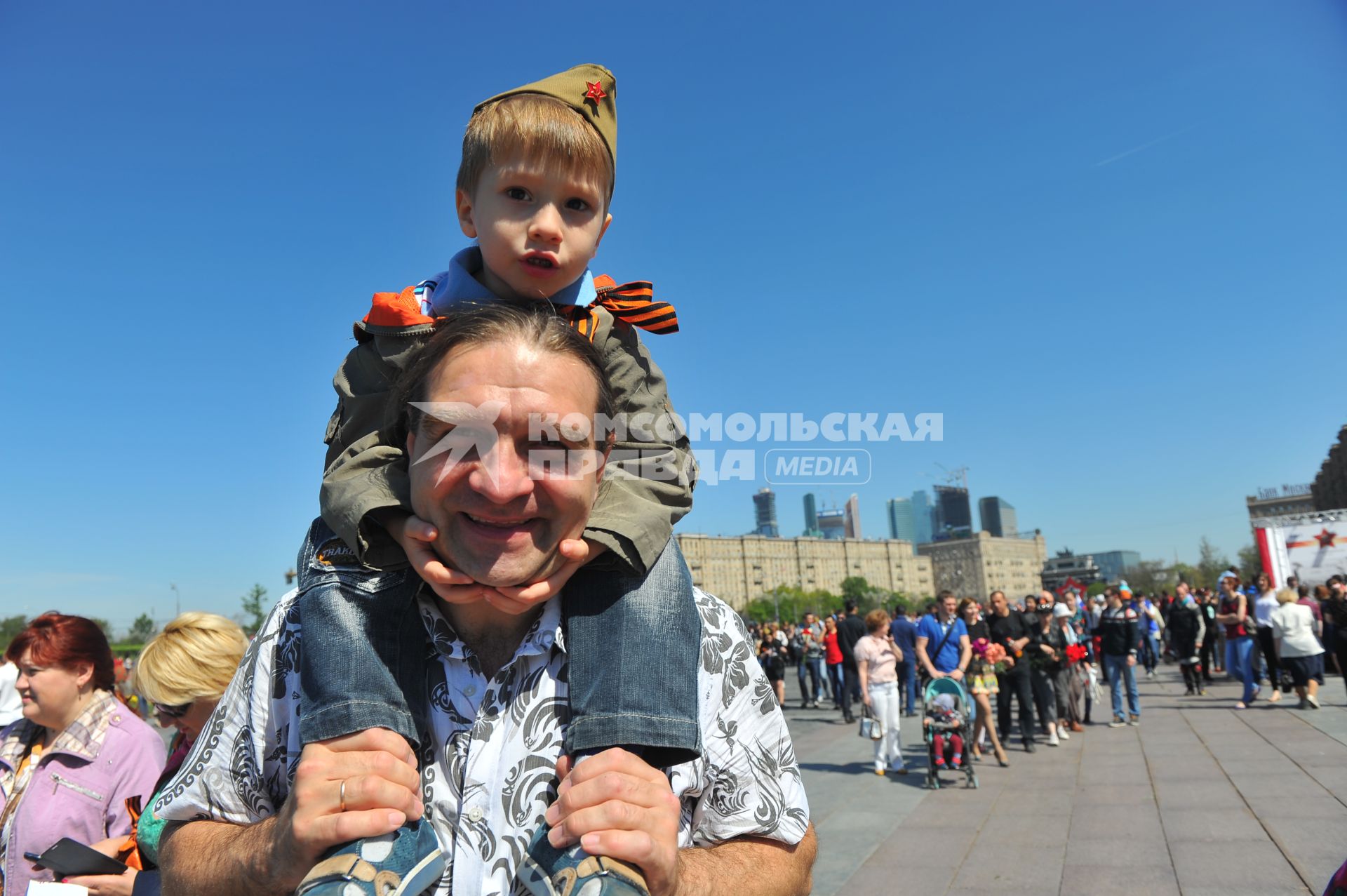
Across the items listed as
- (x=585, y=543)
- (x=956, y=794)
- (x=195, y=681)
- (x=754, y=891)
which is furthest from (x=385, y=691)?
(x=956, y=794)

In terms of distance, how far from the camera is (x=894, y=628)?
14.3 meters

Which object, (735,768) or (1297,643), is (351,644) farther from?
(1297,643)

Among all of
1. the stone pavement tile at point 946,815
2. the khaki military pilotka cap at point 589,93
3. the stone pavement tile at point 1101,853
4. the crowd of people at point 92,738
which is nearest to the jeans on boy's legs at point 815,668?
the stone pavement tile at point 946,815

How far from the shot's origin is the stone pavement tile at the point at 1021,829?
724 cm

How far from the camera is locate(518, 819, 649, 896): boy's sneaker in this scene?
4.28ft

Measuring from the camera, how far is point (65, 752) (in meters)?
3.93

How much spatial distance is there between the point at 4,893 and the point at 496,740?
3507mm

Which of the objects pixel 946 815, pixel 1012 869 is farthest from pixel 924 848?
pixel 946 815

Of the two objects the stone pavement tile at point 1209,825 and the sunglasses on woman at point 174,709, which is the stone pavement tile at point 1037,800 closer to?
the stone pavement tile at point 1209,825

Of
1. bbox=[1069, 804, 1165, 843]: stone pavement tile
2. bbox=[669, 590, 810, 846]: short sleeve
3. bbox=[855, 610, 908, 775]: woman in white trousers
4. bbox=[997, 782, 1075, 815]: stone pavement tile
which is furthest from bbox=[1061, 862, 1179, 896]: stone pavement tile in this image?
bbox=[669, 590, 810, 846]: short sleeve

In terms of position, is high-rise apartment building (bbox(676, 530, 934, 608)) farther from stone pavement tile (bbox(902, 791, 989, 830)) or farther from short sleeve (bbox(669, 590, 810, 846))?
short sleeve (bbox(669, 590, 810, 846))

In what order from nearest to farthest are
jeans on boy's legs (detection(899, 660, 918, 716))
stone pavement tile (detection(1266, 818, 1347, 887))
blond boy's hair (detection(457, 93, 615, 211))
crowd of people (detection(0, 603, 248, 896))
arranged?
blond boy's hair (detection(457, 93, 615, 211)) < crowd of people (detection(0, 603, 248, 896)) < stone pavement tile (detection(1266, 818, 1347, 887)) < jeans on boy's legs (detection(899, 660, 918, 716))

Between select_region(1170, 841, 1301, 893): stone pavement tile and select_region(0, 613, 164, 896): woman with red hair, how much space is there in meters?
6.37

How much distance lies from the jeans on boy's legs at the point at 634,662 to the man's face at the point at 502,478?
11cm
